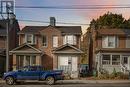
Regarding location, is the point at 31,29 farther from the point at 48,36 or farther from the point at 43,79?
the point at 43,79

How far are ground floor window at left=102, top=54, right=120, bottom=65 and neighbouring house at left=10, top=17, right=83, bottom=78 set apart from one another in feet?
11.8

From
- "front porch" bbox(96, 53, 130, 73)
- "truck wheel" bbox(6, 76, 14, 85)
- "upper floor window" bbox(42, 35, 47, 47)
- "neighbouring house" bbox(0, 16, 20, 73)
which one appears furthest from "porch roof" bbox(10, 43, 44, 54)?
"truck wheel" bbox(6, 76, 14, 85)

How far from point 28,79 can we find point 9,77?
1.89m

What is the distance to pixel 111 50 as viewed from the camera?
2159 inches

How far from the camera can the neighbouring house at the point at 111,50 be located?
179ft

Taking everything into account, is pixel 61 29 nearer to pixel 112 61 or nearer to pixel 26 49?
pixel 26 49

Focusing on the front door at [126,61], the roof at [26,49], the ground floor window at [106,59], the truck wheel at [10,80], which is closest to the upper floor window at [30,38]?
the roof at [26,49]

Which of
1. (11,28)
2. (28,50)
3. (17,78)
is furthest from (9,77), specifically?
(11,28)

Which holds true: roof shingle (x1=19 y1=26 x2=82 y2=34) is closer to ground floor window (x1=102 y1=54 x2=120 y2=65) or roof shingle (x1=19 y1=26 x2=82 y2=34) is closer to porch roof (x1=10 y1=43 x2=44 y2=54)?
porch roof (x1=10 y1=43 x2=44 y2=54)

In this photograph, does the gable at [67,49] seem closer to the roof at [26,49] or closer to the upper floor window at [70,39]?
the roof at [26,49]

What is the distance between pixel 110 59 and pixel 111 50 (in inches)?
49.3

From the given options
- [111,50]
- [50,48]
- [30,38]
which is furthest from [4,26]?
[111,50]

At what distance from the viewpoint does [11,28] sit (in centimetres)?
6381

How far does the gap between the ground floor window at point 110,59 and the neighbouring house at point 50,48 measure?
361 cm
